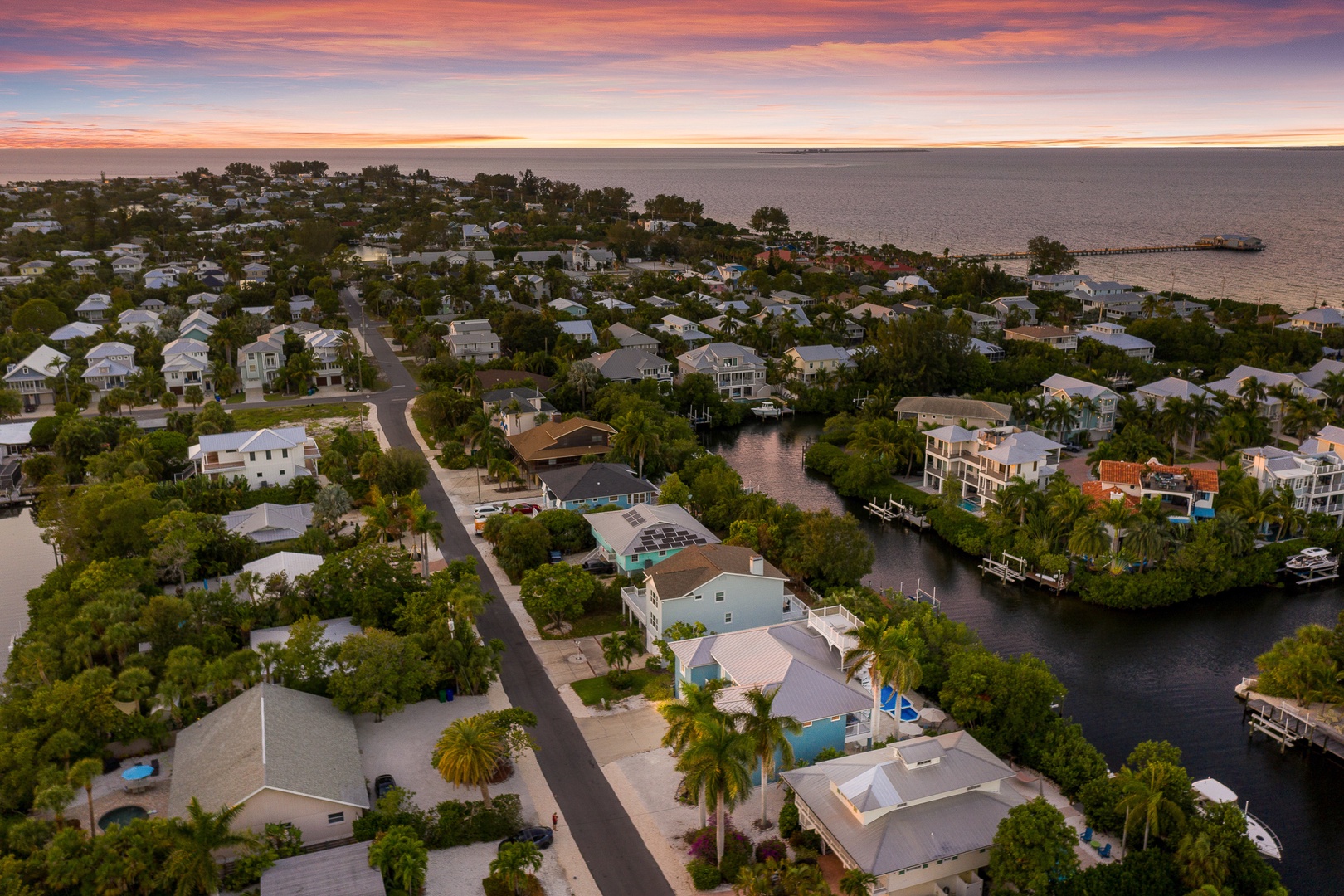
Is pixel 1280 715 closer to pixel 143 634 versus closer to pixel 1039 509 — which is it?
pixel 1039 509

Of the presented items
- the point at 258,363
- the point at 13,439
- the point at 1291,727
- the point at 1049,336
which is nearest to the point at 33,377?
the point at 13,439

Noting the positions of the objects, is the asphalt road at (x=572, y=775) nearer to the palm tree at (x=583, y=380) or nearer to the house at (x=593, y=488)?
the house at (x=593, y=488)

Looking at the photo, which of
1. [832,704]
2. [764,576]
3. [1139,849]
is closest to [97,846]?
[832,704]

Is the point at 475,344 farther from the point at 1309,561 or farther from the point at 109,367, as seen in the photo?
the point at 1309,561

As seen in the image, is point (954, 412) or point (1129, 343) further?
point (1129, 343)

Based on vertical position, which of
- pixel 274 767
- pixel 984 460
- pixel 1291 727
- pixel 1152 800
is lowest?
pixel 1291 727

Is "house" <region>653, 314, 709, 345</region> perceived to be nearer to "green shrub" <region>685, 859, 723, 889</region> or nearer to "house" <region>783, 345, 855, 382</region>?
"house" <region>783, 345, 855, 382</region>

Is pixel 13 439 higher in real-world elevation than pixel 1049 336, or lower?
lower

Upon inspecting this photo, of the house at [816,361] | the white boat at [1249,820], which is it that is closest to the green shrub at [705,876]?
the white boat at [1249,820]
